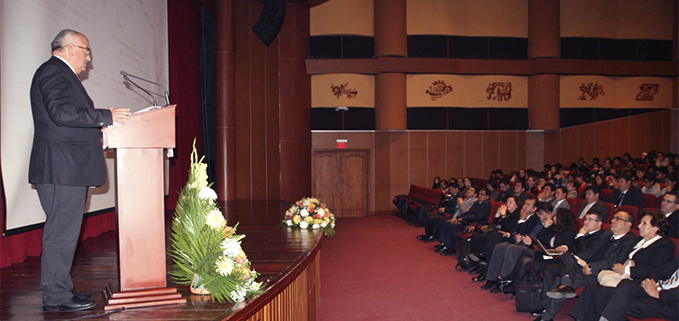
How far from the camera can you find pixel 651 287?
3.76 metres

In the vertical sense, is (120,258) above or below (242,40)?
below

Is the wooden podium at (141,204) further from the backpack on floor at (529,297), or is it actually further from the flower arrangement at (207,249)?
the backpack on floor at (529,297)

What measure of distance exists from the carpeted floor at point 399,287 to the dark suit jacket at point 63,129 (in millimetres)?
3027

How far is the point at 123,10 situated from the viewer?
5758 millimetres

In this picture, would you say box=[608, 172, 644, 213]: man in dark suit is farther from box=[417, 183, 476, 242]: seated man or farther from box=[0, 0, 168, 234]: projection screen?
box=[0, 0, 168, 234]: projection screen

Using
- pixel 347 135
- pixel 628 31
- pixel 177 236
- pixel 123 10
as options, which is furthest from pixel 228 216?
pixel 628 31

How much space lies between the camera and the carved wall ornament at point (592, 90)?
13797mm

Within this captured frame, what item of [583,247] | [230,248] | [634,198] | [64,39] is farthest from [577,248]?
[64,39]

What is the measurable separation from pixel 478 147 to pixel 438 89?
2.00 meters

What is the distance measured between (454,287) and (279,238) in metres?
2.40

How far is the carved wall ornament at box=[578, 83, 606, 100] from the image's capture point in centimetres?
1380

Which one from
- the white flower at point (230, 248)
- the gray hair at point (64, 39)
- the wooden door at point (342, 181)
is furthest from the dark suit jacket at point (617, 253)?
the wooden door at point (342, 181)

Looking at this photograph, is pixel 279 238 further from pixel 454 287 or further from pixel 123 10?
pixel 123 10

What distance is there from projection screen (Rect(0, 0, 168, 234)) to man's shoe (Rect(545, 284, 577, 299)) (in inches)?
180
